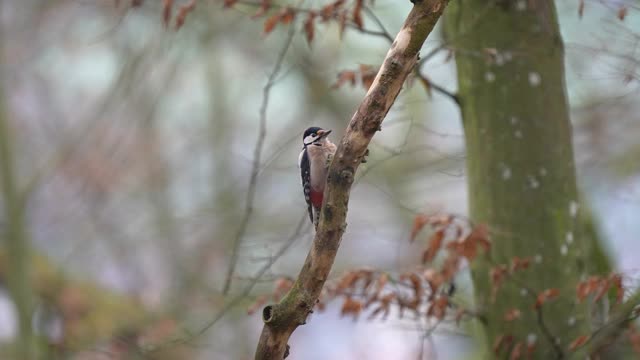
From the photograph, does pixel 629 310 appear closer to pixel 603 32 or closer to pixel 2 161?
pixel 603 32

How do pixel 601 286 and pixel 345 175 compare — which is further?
pixel 601 286

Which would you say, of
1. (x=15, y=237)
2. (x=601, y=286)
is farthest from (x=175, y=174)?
(x=601, y=286)

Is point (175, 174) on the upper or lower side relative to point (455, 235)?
upper

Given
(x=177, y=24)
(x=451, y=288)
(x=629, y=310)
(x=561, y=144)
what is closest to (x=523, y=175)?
(x=561, y=144)

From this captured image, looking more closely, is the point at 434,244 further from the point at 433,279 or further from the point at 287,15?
the point at 287,15

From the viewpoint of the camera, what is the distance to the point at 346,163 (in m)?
3.49

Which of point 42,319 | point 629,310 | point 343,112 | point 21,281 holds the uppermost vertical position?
point 343,112

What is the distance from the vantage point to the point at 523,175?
523cm

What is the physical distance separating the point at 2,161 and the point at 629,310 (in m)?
5.44

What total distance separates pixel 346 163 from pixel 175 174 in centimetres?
847

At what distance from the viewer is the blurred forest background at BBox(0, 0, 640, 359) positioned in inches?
346

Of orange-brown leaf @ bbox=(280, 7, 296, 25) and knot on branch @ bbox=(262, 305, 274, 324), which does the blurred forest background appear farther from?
knot on branch @ bbox=(262, 305, 274, 324)

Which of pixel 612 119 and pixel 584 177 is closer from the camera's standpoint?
pixel 612 119

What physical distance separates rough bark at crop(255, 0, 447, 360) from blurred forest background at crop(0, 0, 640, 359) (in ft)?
13.7
